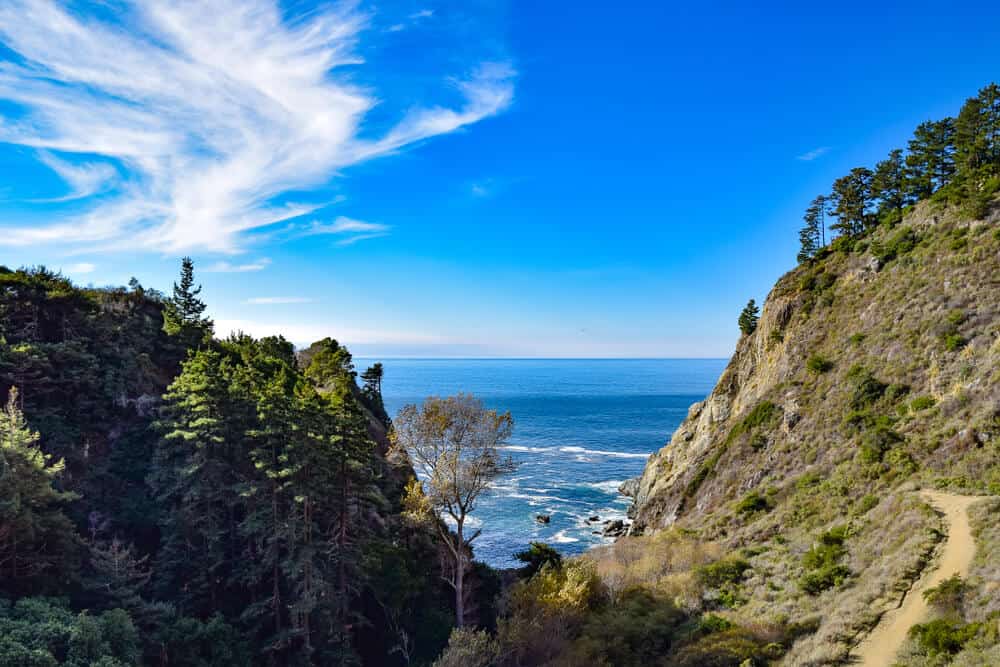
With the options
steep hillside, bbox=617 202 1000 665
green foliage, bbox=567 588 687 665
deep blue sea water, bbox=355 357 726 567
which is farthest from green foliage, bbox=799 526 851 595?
deep blue sea water, bbox=355 357 726 567

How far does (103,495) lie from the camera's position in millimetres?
32406

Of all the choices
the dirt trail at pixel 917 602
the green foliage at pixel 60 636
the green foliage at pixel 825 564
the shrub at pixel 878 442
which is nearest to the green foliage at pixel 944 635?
the dirt trail at pixel 917 602

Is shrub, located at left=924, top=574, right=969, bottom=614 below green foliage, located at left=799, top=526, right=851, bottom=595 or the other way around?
the other way around

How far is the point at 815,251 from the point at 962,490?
52.9m

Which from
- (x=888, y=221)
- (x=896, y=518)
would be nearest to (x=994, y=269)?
Answer: (x=888, y=221)

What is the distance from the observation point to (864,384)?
4056 centimetres

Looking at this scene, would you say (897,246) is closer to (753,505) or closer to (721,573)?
(753,505)

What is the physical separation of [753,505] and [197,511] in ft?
136

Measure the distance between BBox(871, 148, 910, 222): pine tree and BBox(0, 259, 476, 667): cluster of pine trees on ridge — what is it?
228 feet

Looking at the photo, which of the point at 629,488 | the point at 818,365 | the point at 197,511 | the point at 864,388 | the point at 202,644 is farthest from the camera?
the point at 629,488

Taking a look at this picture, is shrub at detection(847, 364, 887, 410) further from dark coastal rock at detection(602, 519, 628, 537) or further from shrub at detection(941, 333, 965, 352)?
dark coastal rock at detection(602, 519, 628, 537)

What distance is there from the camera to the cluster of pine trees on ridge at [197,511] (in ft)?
70.5

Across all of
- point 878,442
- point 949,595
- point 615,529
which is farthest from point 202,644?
point 615,529

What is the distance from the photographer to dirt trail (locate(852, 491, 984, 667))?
15.7m
